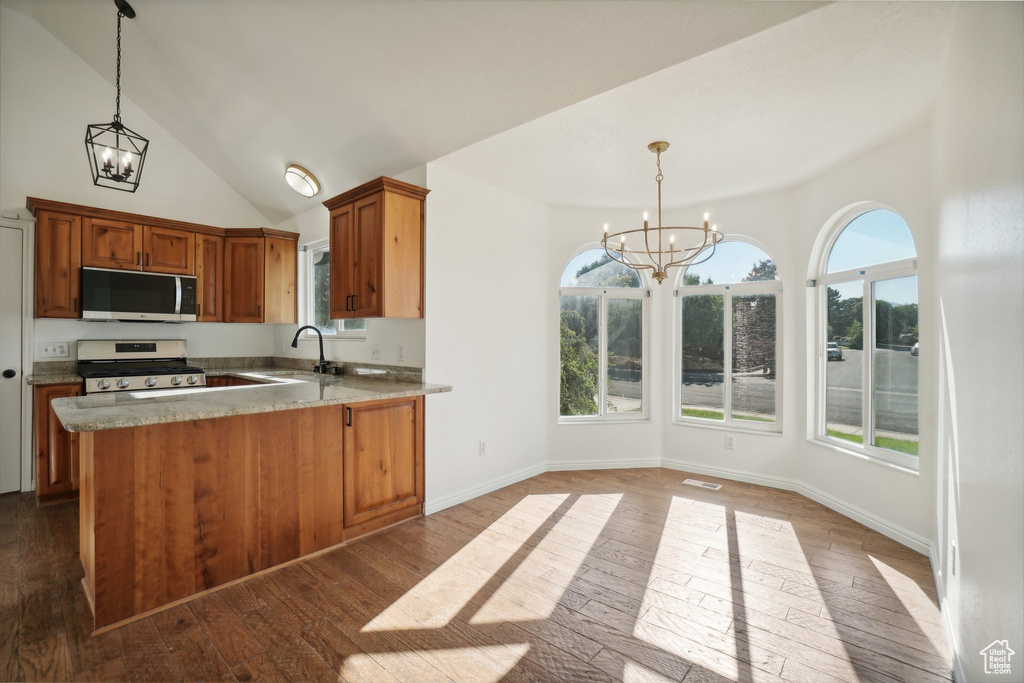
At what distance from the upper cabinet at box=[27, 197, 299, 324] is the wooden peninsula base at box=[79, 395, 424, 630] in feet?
7.90

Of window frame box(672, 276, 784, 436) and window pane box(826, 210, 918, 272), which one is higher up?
window pane box(826, 210, 918, 272)

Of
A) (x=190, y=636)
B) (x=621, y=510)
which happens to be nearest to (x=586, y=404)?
(x=621, y=510)

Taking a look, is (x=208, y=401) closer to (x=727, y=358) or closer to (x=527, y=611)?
(x=527, y=611)

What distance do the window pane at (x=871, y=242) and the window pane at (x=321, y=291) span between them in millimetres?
4478

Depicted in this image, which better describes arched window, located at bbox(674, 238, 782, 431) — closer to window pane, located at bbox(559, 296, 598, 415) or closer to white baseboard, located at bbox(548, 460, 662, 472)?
white baseboard, located at bbox(548, 460, 662, 472)

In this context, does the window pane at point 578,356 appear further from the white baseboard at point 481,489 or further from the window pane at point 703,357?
the window pane at point 703,357

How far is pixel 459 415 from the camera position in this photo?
145 inches

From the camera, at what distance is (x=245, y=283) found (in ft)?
15.5

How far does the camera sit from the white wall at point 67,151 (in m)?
3.81

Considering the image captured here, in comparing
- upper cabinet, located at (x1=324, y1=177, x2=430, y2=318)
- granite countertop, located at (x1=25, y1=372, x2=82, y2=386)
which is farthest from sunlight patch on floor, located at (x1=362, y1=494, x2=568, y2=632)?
granite countertop, located at (x1=25, y1=372, x2=82, y2=386)

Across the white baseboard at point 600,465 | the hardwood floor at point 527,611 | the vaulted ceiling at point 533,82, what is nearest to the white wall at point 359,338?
the vaulted ceiling at point 533,82

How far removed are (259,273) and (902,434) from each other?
5.53 metres

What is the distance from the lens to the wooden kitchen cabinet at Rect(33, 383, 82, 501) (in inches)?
143

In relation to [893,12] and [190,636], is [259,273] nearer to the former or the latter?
[190,636]
